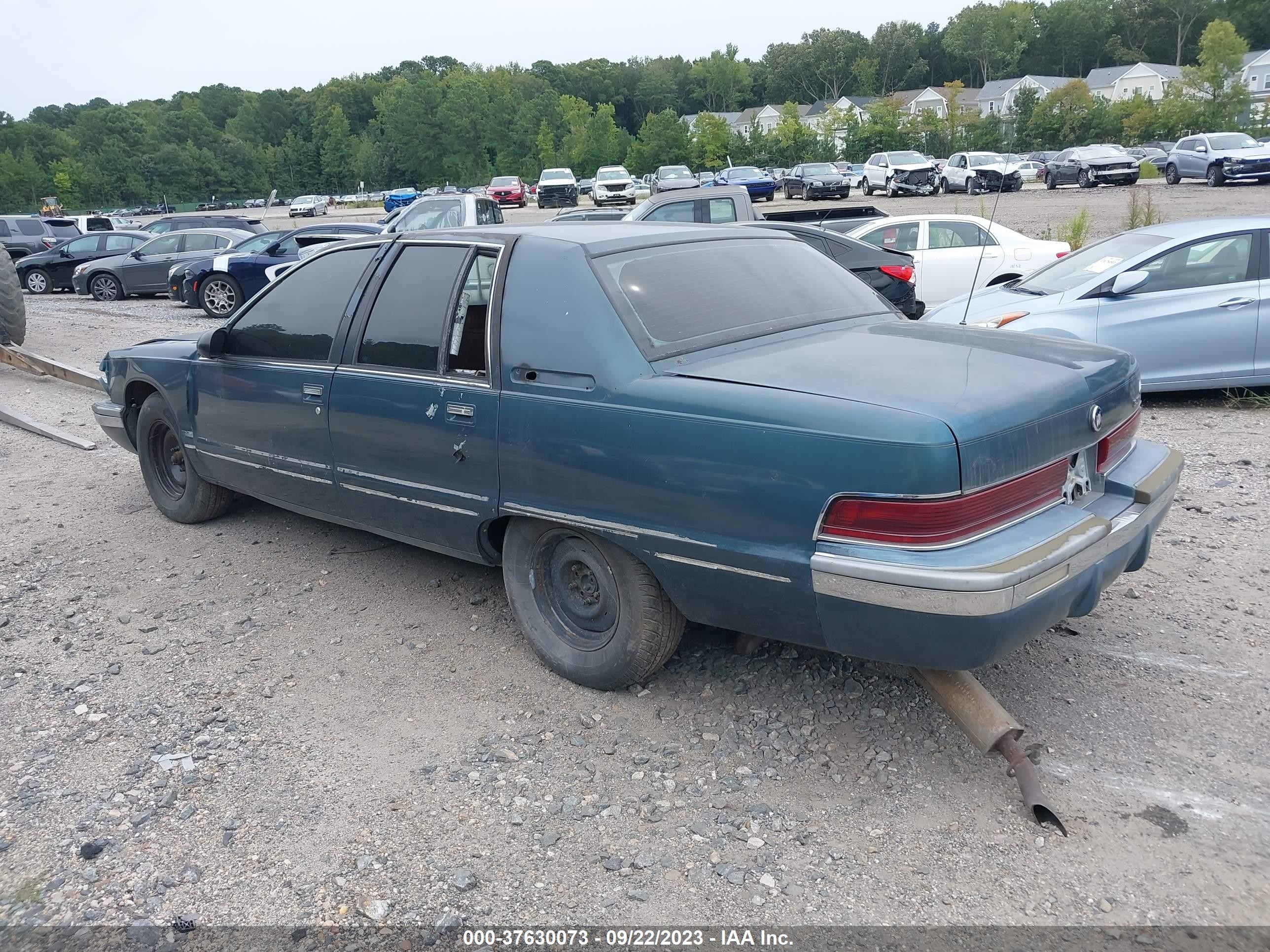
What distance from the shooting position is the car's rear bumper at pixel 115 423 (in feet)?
20.1

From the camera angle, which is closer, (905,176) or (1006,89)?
(905,176)

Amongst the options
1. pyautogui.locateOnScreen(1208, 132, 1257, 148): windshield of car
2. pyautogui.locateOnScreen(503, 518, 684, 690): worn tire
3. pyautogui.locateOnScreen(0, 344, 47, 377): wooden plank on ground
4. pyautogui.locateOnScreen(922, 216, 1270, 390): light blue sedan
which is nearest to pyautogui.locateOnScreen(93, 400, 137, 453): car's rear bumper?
pyautogui.locateOnScreen(503, 518, 684, 690): worn tire

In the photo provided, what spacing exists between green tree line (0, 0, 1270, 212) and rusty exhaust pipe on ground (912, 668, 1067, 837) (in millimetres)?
48472

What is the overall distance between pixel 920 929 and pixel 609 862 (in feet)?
2.83

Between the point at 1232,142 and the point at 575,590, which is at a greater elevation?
the point at 1232,142

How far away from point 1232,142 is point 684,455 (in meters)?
36.2

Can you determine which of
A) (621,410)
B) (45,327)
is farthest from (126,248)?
(621,410)

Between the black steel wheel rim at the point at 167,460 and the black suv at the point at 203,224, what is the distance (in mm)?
18653

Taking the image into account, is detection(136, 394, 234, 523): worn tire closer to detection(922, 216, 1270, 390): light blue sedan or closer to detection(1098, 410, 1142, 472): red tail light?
detection(1098, 410, 1142, 472): red tail light

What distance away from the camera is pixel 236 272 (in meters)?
15.8

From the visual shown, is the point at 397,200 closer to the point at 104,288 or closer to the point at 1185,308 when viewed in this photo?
the point at 104,288

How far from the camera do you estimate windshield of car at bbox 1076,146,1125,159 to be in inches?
1411

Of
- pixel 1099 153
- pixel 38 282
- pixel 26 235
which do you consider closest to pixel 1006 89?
pixel 1099 153

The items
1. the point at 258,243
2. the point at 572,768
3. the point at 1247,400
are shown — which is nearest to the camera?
the point at 572,768
